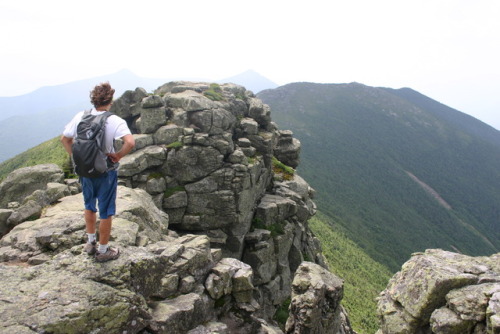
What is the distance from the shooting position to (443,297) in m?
15.2

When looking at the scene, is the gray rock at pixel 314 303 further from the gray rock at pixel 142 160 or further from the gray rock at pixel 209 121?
the gray rock at pixel 209 121

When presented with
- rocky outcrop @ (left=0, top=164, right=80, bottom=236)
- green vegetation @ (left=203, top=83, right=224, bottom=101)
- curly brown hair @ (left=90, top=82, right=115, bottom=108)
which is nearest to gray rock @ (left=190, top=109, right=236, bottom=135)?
green vegetation @ (left=203, top=83, right=224, bottom=101)

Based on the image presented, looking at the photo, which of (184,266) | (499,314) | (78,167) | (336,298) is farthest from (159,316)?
(336,298)

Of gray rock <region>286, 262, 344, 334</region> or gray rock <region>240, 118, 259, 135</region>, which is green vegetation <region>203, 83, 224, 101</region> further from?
gray rock <region>286, 262, 344, 334</region>

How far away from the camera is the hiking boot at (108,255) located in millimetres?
12914

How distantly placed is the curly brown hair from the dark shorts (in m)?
2.63

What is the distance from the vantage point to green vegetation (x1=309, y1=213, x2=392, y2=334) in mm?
60469

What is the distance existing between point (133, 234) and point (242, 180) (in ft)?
73.4

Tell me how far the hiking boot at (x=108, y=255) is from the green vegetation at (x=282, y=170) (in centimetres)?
4186

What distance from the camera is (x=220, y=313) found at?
1748 cm

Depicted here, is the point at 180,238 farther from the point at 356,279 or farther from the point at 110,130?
the point at 356,279

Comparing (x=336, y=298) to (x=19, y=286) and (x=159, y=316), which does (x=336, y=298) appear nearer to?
(x=159, y=316)

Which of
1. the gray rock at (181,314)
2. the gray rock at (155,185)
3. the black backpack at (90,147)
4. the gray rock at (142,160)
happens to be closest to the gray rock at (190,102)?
the gray rock at (142,160)

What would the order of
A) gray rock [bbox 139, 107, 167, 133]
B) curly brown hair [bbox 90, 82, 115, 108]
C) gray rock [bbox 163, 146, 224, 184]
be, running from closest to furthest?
curly brown hair [bbox 90, 82, 115, 108] < gray rock [bbox 163, 146, 224, 184] < gray rock [bbox 139, 107, 167, 133]
